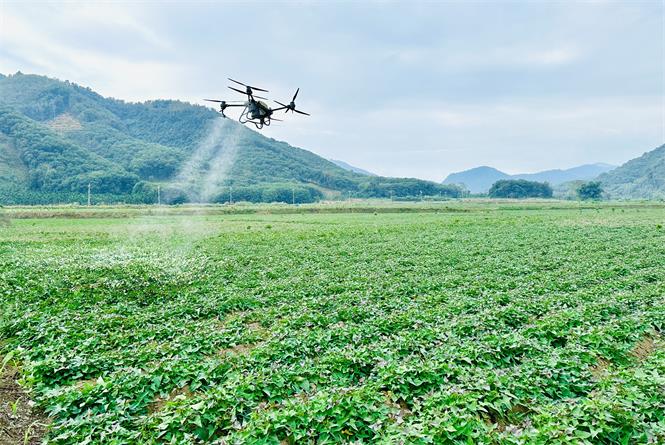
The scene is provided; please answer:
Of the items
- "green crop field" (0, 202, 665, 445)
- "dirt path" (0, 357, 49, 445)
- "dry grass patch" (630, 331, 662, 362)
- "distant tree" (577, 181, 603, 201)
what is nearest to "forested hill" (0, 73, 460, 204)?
"green crop field" (0, 202, 665, 445)

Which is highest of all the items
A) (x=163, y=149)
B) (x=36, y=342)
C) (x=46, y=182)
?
(x=163, y=149)

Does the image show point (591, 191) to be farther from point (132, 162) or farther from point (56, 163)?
point (56, 163)

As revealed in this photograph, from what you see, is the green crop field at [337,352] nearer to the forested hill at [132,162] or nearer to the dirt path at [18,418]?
the dirt path at [18,418]

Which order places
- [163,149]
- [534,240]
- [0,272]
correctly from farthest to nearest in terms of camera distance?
[163,149], [534,240], [0,272]

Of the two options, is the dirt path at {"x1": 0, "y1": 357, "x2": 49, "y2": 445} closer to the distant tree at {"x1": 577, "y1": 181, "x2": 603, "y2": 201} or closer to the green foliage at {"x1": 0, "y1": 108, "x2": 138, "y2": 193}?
the green foliage at {"x1": 0, "y1": 108, "x2": 138, "y2": 193}

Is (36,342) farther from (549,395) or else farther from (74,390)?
(549,395)

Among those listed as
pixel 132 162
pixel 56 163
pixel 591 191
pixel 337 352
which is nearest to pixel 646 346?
pixel 337 352

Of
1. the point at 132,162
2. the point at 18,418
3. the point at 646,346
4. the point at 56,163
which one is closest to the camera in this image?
the point at 18,418

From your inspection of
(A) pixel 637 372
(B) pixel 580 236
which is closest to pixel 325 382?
(A) pixel 637 372
